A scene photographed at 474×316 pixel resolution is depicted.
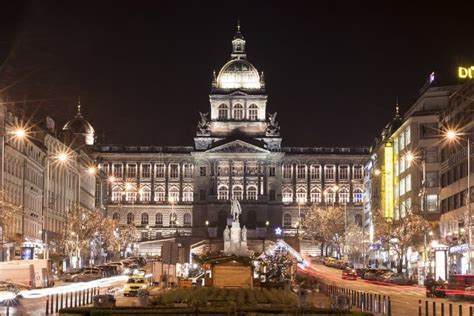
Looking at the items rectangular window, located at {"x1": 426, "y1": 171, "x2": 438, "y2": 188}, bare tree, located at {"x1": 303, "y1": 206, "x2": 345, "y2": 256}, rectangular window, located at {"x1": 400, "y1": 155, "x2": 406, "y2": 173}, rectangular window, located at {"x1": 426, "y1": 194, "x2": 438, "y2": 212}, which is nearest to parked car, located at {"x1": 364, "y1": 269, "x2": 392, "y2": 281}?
rectangular window, located at {"x1": 426, "y1": 194, "x2": 438, "y2": 212}

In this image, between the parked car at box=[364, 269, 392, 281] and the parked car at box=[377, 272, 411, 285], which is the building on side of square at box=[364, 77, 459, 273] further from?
the parked car at box=[377, 272, 411, 285]

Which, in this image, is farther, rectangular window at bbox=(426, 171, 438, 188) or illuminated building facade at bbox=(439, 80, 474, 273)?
rectangular window at bbox=(426, 171, 438, 188)

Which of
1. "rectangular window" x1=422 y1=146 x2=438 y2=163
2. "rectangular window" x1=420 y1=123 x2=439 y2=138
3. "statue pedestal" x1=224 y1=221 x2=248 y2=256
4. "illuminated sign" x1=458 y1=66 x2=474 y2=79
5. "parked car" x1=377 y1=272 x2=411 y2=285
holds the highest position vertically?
"illuminated sign" x1=458 y1=66 x2=474 y2=79

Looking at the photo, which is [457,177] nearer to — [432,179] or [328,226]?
[432,179]

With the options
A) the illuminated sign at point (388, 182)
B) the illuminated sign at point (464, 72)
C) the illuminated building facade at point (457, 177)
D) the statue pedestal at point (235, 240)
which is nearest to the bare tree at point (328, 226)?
the illuminated sign at point (388, 182)

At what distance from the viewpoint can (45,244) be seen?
4651 inches

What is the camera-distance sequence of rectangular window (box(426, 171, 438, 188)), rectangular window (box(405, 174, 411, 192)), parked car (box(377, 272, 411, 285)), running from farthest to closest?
rectangular window (box(405, 174, 411, 192)) < rectangular window (box(426, 171, 438, 188)) < parked car (box(377, 272, 411, 285))

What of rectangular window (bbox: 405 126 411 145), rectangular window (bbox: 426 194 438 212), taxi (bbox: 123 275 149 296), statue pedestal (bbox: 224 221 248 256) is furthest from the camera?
statue pedestal (bbox: 224 221 248 256)

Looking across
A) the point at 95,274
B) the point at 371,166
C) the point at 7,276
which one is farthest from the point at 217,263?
the point at 371,166

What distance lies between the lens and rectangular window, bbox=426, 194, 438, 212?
109 metres

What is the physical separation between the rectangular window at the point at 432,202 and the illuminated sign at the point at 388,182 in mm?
30360

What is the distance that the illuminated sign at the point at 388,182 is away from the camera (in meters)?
142

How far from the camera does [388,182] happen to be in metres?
144

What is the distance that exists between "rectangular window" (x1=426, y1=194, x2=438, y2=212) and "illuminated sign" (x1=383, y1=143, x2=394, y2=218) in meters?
30.4
